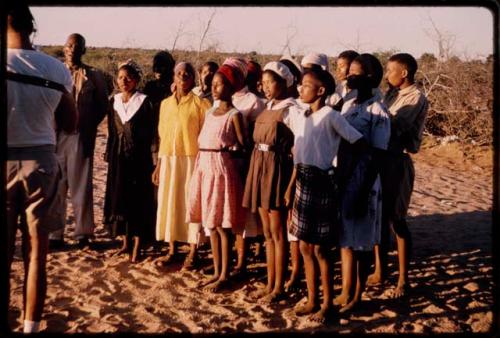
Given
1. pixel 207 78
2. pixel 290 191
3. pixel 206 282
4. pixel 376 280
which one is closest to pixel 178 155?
pixel 207 78

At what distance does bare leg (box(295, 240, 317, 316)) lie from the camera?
3.69 meters

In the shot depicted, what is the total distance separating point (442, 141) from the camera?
13234mm

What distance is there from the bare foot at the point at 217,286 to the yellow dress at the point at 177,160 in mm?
572

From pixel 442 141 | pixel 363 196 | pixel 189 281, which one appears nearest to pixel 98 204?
pixel 189 281

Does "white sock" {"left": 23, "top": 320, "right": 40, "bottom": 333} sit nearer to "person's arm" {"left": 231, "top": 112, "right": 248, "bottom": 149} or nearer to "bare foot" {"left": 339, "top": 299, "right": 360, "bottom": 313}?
"person's arm" {"left": 231, "top": 112, "right": 248, "bottom": 149}

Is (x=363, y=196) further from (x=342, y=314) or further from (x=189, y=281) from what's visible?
(x=189, y=281)

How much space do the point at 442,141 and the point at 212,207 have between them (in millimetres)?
10743

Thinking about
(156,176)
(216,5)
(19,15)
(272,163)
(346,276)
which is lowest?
(346,276)

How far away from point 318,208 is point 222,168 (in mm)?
1088

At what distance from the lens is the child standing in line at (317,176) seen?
355cm

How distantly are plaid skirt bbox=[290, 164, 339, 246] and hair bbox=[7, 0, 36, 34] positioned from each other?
7.10ft

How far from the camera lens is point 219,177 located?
425 cm

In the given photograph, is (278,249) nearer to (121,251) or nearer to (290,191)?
(290,191)

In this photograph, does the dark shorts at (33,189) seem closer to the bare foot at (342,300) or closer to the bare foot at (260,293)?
the bare foot at (260,293)
